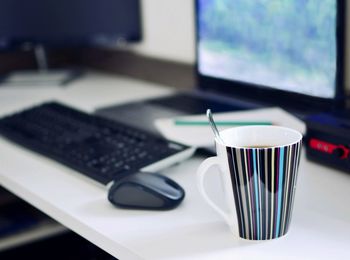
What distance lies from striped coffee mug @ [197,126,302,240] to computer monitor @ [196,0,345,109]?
0.31 m

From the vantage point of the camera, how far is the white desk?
0.73 metres

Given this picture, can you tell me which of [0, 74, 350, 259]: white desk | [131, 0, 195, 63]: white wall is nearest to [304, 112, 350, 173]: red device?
[0, 74, 350, 259]: white desk

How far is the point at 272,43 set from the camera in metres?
1.15

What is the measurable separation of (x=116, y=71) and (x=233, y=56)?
1.90 ft

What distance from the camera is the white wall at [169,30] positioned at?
1517mm

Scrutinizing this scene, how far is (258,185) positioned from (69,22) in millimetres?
1041

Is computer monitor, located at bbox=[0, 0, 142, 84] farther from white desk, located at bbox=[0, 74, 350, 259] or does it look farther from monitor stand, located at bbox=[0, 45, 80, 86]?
A: white desk, located at bbox=[0, 74, 350, 259]

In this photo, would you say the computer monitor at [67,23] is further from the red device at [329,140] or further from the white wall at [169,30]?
the red device at [329,140]

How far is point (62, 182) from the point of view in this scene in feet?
3.18

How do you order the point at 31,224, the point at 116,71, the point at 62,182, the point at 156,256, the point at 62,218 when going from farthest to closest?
1. the point at 116,71
2. the point at 31,224
3. the point at 62,182
4. the point at 62,218
5. the point at 156,256

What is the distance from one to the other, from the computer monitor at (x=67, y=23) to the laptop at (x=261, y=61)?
301 mm

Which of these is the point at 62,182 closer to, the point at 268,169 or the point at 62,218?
the point at 62,218

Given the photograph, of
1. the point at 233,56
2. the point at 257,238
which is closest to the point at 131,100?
the point at 233,56

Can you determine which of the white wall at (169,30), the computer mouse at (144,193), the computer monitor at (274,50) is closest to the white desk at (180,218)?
the computer mouse at (144,193)
